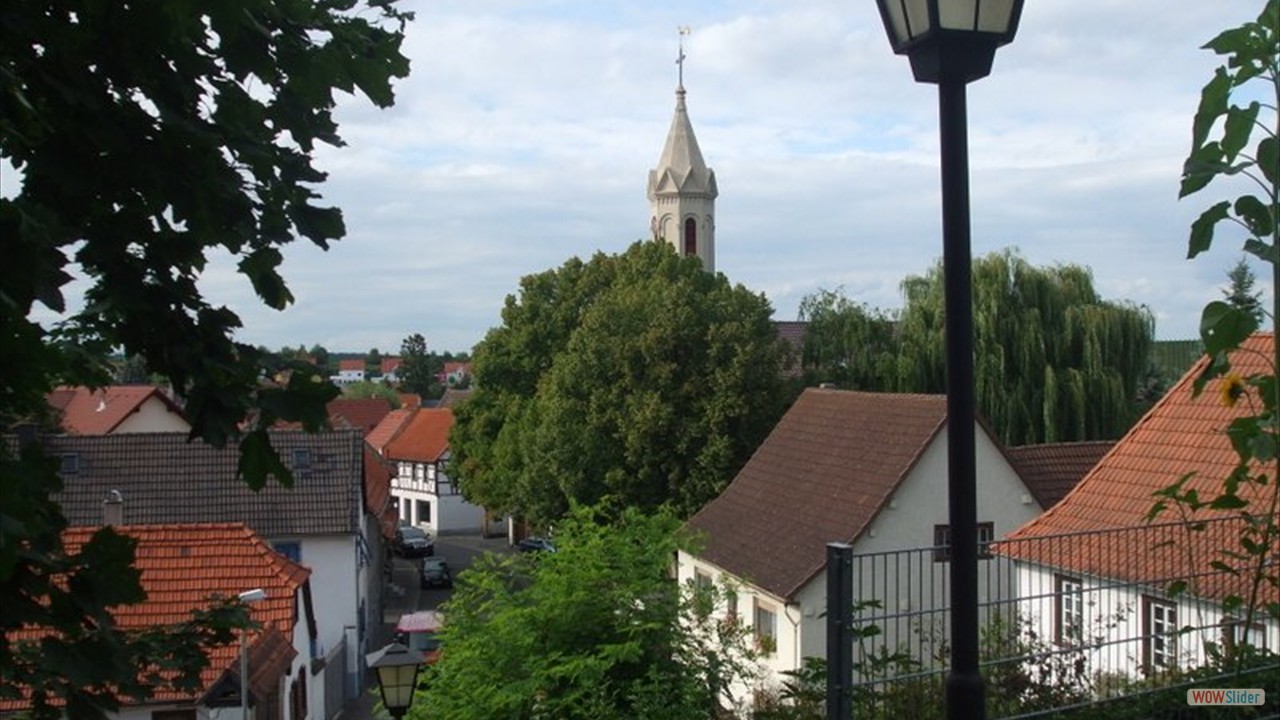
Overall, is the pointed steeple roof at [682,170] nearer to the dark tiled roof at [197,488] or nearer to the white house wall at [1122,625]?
the dark tiled roof at [197,488]

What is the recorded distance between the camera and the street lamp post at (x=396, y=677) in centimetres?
1203

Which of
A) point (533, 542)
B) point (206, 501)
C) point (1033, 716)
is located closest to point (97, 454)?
point (206, 501)

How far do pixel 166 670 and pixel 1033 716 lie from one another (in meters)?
3.57

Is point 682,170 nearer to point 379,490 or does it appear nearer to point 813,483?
point 379,490

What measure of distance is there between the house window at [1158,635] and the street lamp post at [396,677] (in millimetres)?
7404

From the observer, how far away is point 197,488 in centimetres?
2975

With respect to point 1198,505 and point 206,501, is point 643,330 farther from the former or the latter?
point 1198,505

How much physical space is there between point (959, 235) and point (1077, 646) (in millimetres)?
3102

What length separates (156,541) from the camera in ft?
67.3

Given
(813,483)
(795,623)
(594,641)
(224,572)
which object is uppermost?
(813,483)

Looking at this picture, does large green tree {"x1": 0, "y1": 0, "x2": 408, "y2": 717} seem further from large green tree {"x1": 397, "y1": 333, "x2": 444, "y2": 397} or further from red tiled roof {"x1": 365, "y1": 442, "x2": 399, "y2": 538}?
large green tree {"x1": 397, "y1": 333, "x2": 444, "y2": 397}

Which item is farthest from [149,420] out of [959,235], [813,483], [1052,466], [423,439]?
Answer: [959,235]

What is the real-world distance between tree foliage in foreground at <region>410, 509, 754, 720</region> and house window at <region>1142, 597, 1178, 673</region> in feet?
14.2

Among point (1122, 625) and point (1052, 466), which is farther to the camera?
point (1052, 466)
